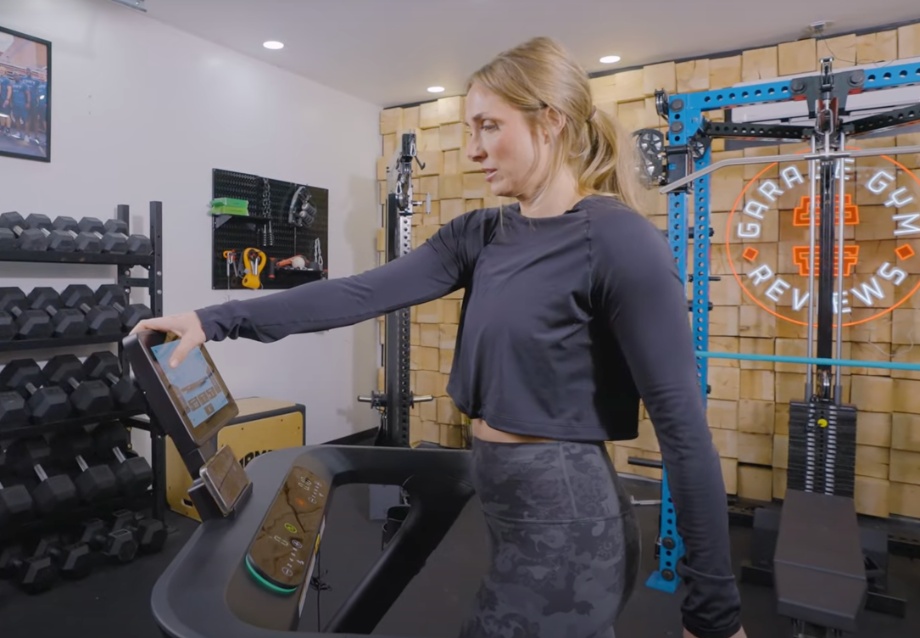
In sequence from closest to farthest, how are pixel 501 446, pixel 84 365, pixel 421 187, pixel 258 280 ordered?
pixel 501 446, pixel 84 365, pixel 258 280, pixel 421 187

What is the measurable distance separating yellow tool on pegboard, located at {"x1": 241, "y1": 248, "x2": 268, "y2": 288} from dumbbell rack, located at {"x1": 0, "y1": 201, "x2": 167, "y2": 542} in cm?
80

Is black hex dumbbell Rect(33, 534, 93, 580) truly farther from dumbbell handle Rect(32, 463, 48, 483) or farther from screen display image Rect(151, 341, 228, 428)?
screen display image Rect(151, 341, 228, 428)

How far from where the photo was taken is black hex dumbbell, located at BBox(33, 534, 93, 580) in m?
2.83

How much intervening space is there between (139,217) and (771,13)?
368 centimetres

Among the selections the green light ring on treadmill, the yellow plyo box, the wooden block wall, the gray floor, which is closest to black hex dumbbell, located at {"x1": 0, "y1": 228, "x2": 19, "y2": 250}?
the yellow plyo box

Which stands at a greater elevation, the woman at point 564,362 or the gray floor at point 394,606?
the woman at point 564,362

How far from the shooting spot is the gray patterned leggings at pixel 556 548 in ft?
2.99

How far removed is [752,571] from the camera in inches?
114

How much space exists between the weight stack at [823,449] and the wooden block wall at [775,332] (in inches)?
37.1

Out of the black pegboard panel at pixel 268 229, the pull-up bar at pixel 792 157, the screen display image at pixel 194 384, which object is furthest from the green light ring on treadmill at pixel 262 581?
the black pegboard panel at pixel 268 229

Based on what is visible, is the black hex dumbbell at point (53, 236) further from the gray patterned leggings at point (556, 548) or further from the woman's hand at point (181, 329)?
the gray patterned leggings at point (556, 548)

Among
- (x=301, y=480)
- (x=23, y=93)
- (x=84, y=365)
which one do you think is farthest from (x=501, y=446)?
(x=23, y=93)

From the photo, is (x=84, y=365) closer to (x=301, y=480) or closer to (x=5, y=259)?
(x=5, y=259)

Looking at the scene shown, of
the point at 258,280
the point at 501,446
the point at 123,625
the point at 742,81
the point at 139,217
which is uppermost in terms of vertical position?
the point at 742,81
